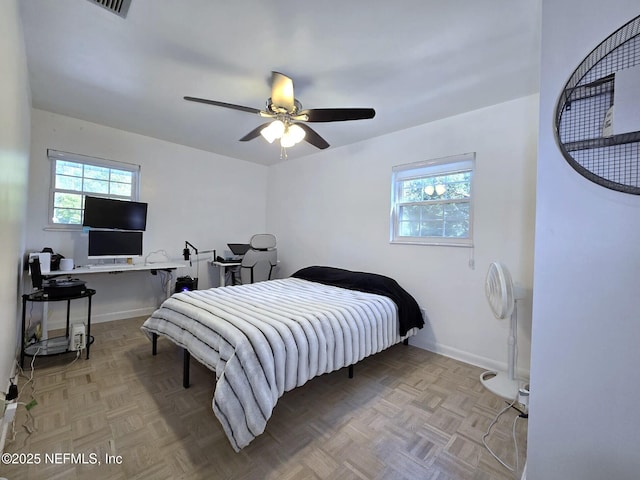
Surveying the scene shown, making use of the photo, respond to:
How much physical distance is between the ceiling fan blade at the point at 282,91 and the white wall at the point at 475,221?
5.49 feet

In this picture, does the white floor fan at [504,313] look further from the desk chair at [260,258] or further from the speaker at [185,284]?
the speaker at [185,284]

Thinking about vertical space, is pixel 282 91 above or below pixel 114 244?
above

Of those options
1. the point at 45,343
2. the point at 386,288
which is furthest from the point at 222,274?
the point at 386,288

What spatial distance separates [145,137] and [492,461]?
16.3 feet

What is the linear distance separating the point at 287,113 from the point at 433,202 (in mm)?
1888

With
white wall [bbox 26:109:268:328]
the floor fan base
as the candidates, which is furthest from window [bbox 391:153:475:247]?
white wall [bbox 26:109:268:328]

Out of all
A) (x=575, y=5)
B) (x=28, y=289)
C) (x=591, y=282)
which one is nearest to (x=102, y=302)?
(x=28, y=289)

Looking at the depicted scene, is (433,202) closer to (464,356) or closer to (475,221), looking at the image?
(475,221)

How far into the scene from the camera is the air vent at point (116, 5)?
1536mm

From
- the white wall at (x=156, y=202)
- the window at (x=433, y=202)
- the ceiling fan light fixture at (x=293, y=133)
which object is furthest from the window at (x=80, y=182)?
the window at (x=433, y=202)

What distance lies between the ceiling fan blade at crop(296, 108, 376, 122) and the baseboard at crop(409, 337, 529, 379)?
2476mm

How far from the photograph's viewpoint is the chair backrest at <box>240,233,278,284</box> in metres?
3.95

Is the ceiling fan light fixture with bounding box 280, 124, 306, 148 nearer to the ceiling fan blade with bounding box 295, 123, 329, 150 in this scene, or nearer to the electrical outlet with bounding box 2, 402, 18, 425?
the ceiling fan blade with bounding box 295, 123, 329, 150

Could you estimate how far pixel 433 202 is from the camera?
10.1 ft
